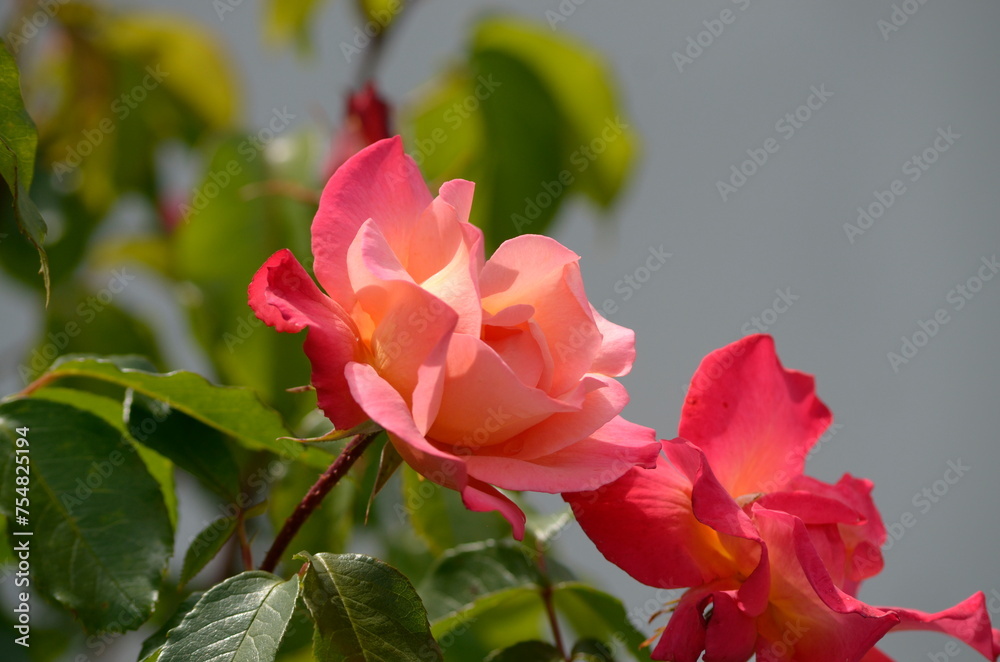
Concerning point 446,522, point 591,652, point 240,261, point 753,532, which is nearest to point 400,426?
point 753,532

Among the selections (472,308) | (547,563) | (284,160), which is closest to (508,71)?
(284,160)

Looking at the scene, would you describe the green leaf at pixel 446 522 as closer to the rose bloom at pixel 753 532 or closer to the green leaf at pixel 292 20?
the rose bloom at pixel 753 532

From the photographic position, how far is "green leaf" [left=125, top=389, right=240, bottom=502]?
438 mm

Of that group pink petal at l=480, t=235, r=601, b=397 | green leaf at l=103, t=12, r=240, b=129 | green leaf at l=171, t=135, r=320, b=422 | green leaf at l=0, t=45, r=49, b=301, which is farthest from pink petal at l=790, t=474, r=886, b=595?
green leaf at l=103, t=12, r=240, b=129

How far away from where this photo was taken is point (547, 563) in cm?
54

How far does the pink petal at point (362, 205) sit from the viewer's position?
1.15 feet

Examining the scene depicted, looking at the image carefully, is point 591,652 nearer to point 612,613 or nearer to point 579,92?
point 612,613

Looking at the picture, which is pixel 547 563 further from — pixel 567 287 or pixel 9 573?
pixel 9 573

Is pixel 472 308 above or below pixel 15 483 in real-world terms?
above

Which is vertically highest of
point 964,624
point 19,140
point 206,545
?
point 964,624

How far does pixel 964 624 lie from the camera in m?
0.38

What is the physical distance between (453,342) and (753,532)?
14 centimetres

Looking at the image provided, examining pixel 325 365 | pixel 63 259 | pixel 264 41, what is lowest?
pixel 63 259

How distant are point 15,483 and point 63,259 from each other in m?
0.65
